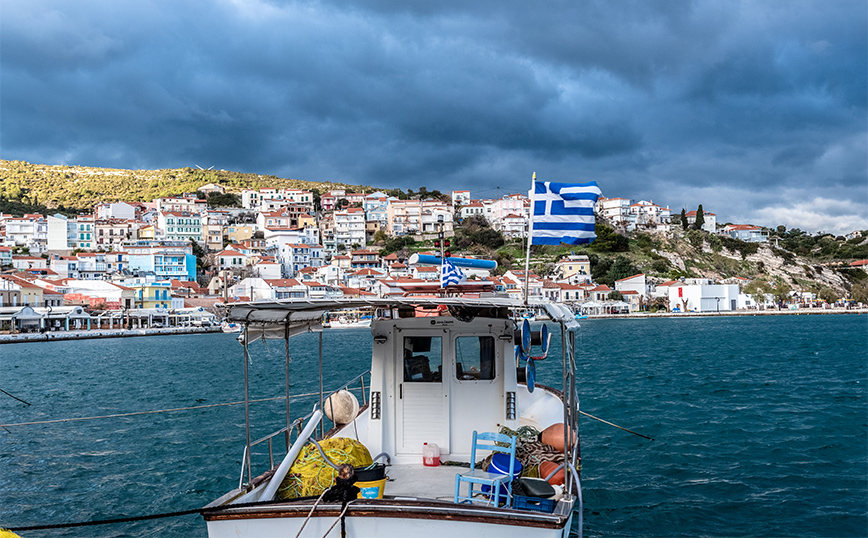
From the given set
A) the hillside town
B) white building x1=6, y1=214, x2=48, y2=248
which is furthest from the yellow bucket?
white building x1=6, y1=214, x2=48, y2=248

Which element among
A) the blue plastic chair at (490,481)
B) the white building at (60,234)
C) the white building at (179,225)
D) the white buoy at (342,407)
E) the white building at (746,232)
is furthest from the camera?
the white building at (746,232)

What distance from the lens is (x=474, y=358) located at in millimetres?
8203

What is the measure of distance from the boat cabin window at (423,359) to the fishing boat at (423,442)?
13 mm

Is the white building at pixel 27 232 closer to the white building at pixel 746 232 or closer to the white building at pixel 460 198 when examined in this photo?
the white building at pixel 460 198

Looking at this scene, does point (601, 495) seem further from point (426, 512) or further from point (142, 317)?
point (142, 317)

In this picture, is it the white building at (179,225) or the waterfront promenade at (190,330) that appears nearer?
the waterfront promenade at (190,330)

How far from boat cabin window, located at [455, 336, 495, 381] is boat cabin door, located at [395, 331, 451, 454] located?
0.20 meters

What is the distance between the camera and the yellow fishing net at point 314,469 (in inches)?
249

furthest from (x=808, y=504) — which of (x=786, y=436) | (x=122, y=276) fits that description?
(x=122, y=276)

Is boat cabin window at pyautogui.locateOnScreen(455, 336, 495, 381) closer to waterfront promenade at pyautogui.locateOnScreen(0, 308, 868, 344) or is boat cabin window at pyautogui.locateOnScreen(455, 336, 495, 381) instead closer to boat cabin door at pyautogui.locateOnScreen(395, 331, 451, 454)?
boat cabin door at pyautogui.locateOnScreen(395, 331, 451, 454)

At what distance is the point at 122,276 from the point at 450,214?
6960 centimetres

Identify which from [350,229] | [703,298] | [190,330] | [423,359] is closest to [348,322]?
[190,330]

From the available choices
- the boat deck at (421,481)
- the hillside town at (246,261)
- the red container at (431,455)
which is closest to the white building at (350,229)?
the hillside town at (246,261)

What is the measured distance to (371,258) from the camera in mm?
116000
